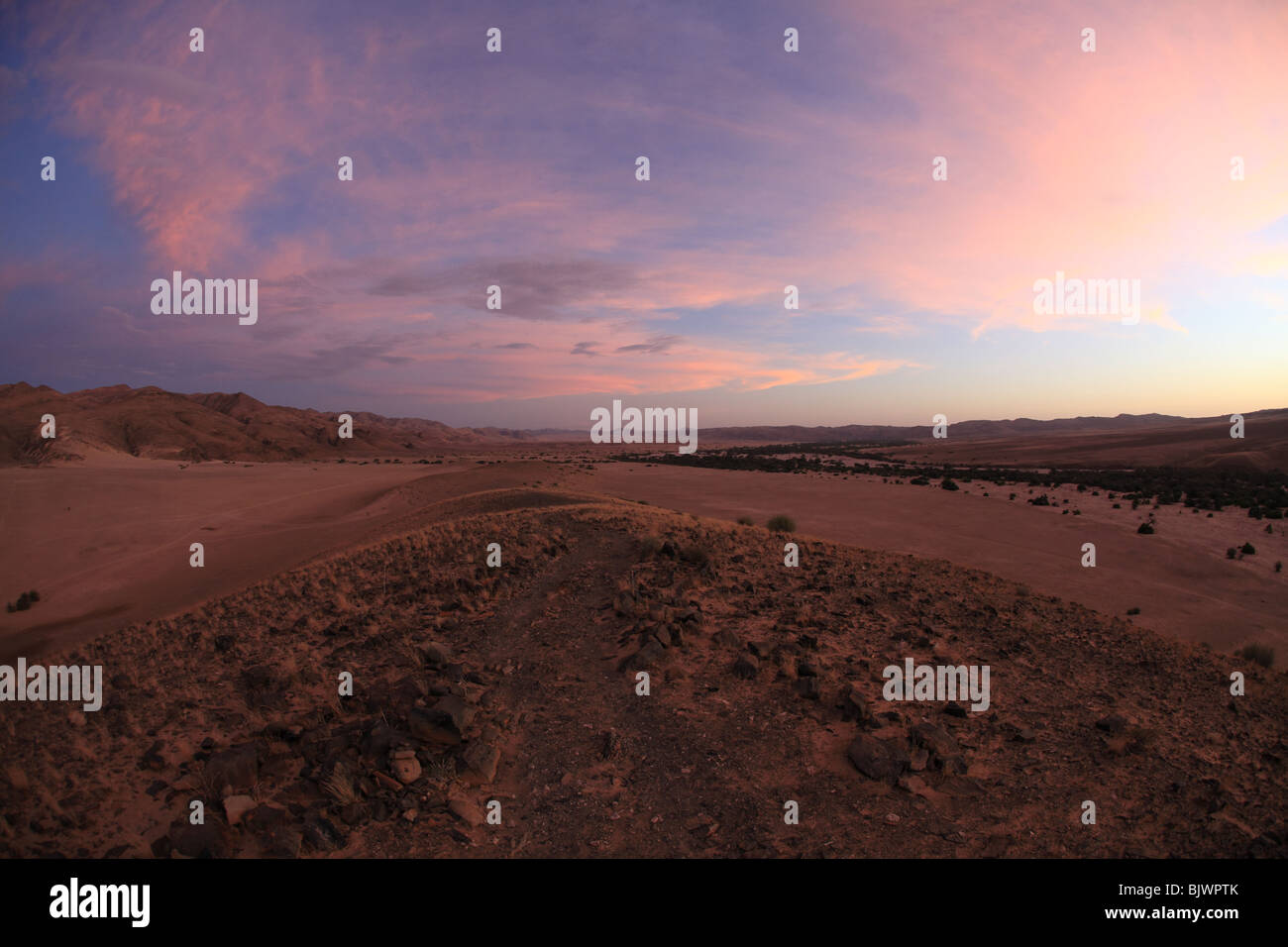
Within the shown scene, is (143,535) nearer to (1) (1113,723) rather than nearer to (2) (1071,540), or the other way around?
(1) (1113,723)

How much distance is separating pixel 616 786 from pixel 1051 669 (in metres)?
7.59

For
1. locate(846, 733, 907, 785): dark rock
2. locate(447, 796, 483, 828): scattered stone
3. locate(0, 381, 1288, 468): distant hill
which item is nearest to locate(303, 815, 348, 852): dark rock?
locate(447, 796, 483, 828): scattered stone

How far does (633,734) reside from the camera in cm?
714

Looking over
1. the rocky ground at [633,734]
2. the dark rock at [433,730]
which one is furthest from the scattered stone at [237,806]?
the dark rock at [433,730]

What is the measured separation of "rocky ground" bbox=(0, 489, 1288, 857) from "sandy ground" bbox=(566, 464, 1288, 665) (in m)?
5.18

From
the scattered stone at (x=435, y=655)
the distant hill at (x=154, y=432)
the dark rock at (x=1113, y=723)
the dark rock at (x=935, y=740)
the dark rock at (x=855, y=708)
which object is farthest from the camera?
the distant hill at (x=154, y=432)

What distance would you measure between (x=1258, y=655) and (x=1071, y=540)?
15309mm

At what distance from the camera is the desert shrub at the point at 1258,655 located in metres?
11.1

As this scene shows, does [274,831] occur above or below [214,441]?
below

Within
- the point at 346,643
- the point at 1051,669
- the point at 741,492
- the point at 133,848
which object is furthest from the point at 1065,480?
the point at 133,848

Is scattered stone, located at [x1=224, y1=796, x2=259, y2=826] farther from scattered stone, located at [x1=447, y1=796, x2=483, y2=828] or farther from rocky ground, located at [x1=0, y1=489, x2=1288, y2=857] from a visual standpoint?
scattered stone, located at [x1=447, y1=796, x2=483, y2=828]

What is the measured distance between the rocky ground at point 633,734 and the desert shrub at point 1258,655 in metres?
1.54

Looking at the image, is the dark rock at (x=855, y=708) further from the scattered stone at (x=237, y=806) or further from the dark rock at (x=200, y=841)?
the dark rock at (x=200, y=841)

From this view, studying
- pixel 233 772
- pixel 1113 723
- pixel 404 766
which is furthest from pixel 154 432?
pixel 1113 723
